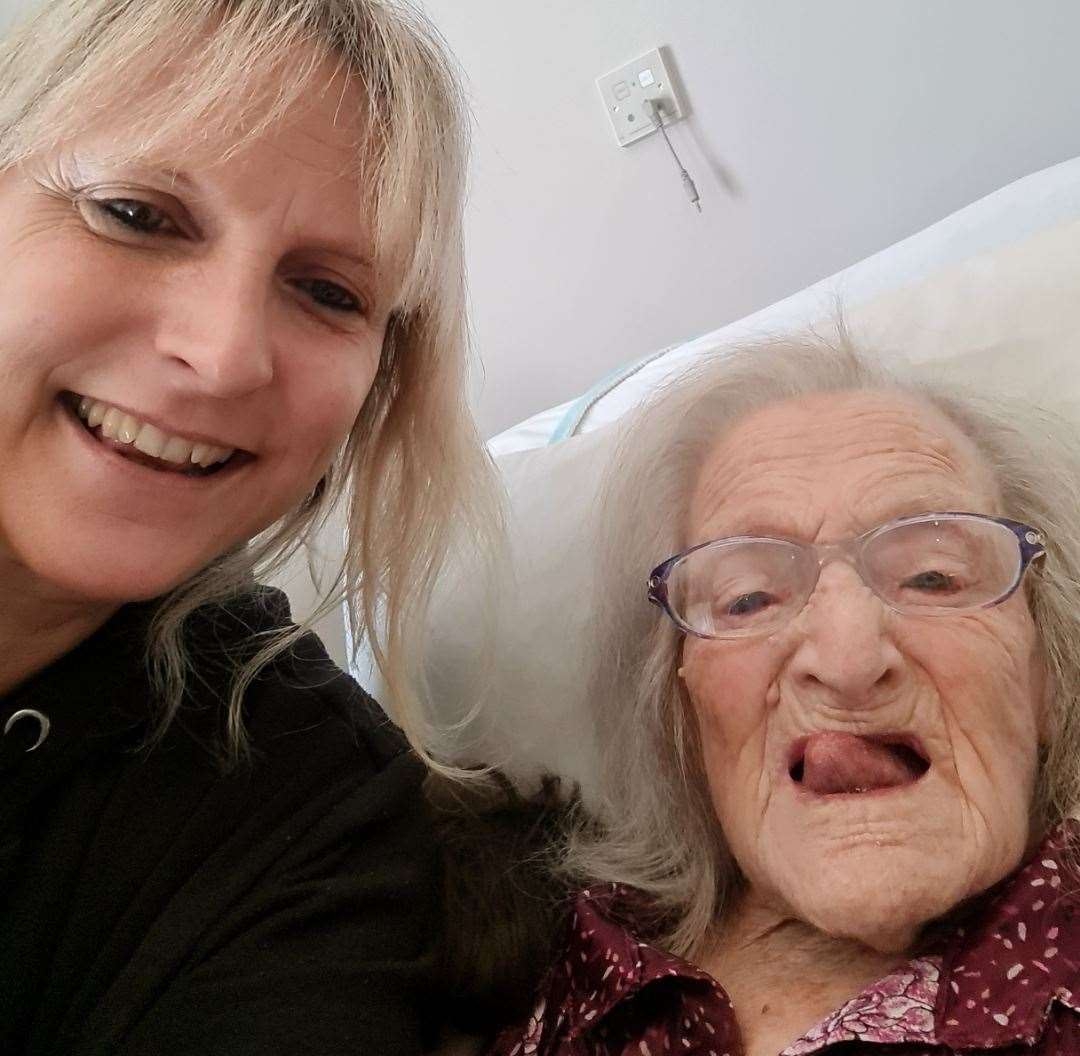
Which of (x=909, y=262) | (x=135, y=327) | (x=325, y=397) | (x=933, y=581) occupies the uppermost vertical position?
(x=135, y=327)

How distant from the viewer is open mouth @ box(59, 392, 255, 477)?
28.3 inches

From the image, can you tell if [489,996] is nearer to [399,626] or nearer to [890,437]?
[399,626]

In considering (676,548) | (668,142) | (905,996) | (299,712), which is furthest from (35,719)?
(668,142)

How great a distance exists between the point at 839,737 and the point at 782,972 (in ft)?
0.75

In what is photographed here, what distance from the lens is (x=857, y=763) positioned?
802 millimetres

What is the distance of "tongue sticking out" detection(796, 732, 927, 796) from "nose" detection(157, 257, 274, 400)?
55 cm

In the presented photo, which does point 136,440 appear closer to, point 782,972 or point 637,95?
point 782,972

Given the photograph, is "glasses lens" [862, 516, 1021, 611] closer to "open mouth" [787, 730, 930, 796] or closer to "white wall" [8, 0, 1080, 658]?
"open mouth" [787, 730, 930, 796]

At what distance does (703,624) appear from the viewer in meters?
0.92

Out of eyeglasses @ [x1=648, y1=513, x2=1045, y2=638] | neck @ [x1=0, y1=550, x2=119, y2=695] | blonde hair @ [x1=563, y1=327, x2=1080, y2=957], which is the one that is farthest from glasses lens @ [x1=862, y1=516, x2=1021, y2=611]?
neck @ [x1=0, y1=550, x2=119, y2=695]

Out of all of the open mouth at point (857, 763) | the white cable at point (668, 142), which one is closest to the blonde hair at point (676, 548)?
the open mouth at point (857, 763)

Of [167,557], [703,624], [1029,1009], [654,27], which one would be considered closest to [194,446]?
[167,557]

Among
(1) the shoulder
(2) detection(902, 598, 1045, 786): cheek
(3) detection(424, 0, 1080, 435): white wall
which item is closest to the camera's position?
(2) detection(902, 598, 1045, 786): cheek

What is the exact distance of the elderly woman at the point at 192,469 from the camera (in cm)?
70
